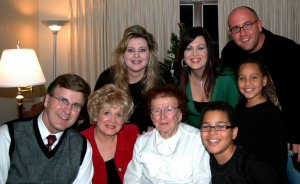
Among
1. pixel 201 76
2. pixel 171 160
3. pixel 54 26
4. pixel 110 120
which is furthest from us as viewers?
pixel 54 26

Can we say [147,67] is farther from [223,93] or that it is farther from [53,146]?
[53,146]

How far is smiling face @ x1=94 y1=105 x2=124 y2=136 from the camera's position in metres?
2.65

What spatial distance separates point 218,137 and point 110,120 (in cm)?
89

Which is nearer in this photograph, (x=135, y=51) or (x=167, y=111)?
(x=167, y=111)

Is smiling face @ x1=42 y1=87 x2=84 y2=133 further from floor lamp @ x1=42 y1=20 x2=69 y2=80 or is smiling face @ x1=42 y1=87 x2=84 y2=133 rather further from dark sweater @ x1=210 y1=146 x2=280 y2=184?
floor lamp @ x1=42 y1=20 x2=69 y2=80

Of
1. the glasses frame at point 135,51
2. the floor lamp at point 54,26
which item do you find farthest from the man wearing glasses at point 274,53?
the floor lamp at point 54,26

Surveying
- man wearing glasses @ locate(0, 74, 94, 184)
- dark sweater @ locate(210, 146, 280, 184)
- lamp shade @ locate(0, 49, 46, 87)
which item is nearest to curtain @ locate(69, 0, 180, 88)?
lamp shade @ locate(0, 49, 46, 87)

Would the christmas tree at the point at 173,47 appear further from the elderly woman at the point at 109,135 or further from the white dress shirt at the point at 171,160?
the white dress shirt at the point at 171,160

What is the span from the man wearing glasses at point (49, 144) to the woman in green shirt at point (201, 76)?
105 cm

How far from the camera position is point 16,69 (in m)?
3.70

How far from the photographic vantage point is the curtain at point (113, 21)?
6648 mm

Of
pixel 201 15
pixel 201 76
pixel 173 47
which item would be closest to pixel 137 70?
pixel 201 76

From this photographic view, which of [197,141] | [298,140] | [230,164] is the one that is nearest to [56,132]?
[197,141]

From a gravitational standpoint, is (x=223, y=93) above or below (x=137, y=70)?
below
